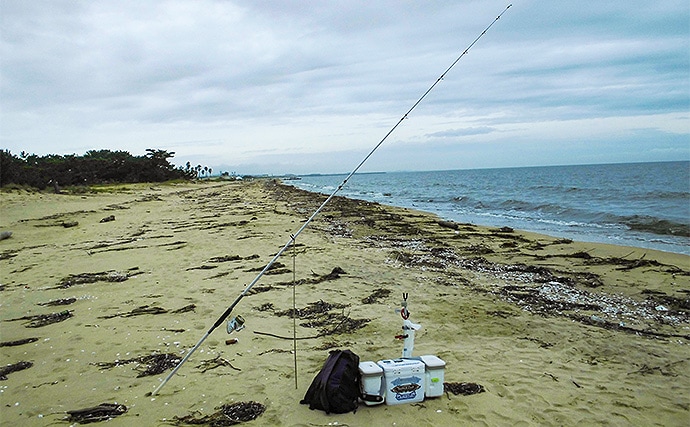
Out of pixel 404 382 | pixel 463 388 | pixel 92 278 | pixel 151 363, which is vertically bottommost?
pixel 463 388

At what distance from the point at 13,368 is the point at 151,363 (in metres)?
1.50

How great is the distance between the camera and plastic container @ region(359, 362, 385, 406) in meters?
4.11

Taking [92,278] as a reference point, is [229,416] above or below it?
below

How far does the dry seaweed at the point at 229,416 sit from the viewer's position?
3.88m

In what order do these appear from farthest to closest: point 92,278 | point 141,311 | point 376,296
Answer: point 92,278 < point 376,296 < point 141,311

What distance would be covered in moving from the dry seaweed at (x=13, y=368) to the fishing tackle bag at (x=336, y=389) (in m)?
3.27

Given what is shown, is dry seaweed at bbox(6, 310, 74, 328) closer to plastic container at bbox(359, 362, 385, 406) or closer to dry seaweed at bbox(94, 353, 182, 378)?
dry seaweed at bbox(94, 353, 182, 378)

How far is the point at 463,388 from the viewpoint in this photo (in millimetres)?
4457

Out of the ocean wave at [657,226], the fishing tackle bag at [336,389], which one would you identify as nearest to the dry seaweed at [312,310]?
the fishing tackle bag at [336,389]

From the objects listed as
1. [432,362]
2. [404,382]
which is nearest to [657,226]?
[432,362]

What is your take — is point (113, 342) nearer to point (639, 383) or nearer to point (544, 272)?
point (639, 383)

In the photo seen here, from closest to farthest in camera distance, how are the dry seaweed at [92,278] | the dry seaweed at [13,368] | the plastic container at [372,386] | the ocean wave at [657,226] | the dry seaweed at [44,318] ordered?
the plastic container at [372,386] → the dry seaweed at [13,368] → the dry seaweed at [44,318] → the dry seaweed at [92,278] → the ocean wave at [657,226]

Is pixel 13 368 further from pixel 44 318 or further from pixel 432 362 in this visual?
pixel 432 362

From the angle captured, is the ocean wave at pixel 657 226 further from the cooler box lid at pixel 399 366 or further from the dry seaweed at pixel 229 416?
the dry seaweed at pixel 229 416
